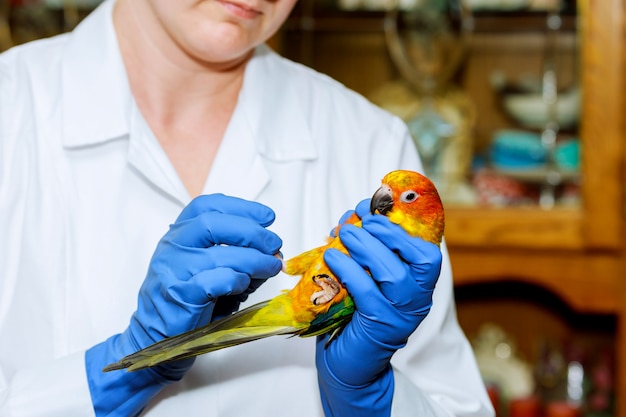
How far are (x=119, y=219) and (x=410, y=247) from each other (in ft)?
1.16

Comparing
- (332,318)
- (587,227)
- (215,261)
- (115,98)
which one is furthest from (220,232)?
(587,227)

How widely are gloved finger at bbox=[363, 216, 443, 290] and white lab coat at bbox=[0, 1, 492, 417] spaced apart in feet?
0.61

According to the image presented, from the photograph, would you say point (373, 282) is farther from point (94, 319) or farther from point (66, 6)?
point (66, 6)

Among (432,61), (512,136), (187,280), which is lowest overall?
(512,136)

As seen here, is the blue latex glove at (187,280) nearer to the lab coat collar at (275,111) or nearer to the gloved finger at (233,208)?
the gloved finger at (233,208)

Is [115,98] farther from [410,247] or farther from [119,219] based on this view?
[410,247]

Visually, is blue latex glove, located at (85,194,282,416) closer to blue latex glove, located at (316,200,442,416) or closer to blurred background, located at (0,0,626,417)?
blue latex glove, located at (316,200,442,416)

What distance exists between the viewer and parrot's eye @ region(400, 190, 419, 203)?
75cm

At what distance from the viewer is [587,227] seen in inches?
67.7

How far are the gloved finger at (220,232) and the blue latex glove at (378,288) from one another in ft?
0.24

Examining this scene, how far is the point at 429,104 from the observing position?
1884 mm

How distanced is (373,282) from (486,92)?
1.19 m

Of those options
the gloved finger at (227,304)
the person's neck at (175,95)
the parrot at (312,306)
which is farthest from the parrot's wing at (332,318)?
the person's neck at (175,95)

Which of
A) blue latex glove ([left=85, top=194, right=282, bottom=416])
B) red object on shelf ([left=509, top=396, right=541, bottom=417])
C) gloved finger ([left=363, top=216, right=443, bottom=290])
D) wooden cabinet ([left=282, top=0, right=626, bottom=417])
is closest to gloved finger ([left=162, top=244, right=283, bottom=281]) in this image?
blue latex glove ([left=85, top=194, right=282, bottom=416])
